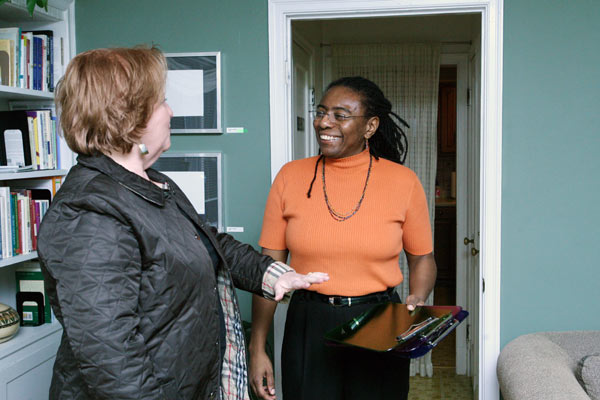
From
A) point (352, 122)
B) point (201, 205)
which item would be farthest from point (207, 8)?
point (352, 122)

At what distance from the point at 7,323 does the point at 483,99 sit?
1974mm

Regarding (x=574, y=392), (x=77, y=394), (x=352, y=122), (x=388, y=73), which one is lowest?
(x=574, y=392)

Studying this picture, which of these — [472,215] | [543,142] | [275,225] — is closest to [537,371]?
[543,142]

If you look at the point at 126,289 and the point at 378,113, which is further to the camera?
the point at 378,113

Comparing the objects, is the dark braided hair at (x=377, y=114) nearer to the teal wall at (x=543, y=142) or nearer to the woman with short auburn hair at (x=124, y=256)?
the teal wall at (x=543, y=142)

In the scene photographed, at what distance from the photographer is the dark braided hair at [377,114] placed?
6.05 ft

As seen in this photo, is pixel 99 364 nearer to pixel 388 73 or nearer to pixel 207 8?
pixel 207 8

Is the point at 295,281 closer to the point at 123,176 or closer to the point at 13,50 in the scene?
the point at 123,176

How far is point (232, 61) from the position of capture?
7.88 ft

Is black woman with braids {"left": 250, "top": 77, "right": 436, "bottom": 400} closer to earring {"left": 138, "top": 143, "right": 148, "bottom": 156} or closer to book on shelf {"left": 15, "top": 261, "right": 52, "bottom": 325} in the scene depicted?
earring {"left": 138, "top": 143, "right": 148, "bottom": 156}

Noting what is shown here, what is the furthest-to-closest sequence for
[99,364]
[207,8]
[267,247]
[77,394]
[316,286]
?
1. [207,8]
2. [267,247]
3. [316,286]
4. [77,394]
5. [99,364]

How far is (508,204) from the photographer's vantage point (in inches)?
89.5

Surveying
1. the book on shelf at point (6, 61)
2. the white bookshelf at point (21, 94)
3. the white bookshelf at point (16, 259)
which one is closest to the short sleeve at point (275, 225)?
the white bookshelf at point (16, 259)

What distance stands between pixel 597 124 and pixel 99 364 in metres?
2.02
